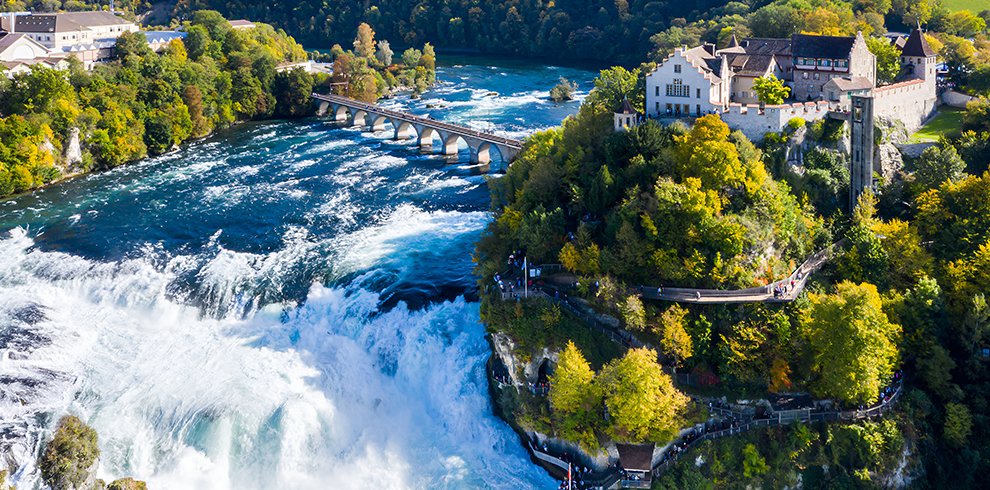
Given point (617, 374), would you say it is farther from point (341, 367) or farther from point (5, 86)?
point (5, 86)

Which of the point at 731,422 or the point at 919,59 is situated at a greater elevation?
the point at 919,59

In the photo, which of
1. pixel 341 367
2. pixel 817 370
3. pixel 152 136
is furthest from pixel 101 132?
pixel 817 370

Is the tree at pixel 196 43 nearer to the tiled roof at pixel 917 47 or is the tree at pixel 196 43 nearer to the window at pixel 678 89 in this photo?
the window at pixel 678 89

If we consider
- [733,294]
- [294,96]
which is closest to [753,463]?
[733,294]

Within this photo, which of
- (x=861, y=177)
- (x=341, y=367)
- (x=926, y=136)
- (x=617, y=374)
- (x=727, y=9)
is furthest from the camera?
(x=727, y=9)

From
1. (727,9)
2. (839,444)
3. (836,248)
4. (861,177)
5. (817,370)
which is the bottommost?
(839,444)

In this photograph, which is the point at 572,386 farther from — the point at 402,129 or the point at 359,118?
the point at 359,118
